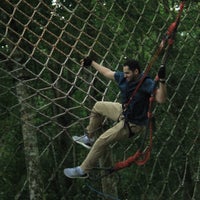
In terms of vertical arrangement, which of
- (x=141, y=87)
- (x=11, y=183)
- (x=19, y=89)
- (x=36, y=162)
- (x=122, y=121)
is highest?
(x=141, y=87)

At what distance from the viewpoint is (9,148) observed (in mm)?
6750

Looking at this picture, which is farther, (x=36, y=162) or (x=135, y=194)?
(x=135, y=194)

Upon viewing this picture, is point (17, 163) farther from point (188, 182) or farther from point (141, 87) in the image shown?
point (141, 87)

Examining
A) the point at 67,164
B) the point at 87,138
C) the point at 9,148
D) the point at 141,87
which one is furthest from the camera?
the point at 67,164

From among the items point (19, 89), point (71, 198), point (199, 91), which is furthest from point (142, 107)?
point (71, 198)

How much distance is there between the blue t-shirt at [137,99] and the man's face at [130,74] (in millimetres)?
22

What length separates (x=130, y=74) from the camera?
258cm

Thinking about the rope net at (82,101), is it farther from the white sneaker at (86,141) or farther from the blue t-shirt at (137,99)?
the blue t-shirt at (137,99)

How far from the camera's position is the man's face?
2570 millimetres

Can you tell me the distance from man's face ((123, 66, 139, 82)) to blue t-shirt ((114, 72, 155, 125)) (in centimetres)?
2

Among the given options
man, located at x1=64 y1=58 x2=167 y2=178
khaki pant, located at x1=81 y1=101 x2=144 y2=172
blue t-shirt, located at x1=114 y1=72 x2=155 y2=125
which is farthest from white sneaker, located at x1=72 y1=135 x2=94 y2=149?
blue t-shirt, located at x1=114 y1=72 x2=155 y2=125

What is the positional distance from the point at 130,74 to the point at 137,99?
0.42ft

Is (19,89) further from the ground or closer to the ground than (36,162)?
further from the ground

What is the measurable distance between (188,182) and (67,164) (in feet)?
5.41
